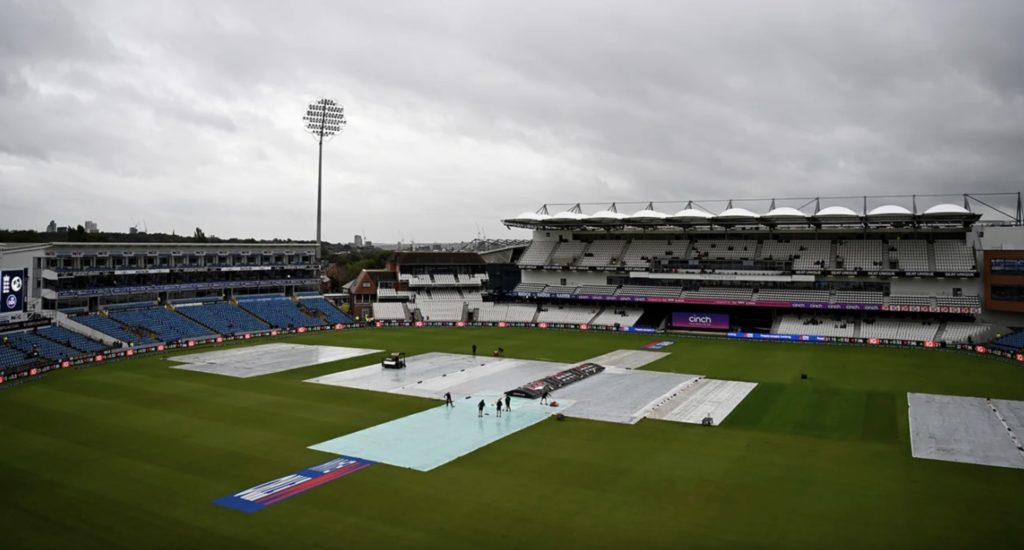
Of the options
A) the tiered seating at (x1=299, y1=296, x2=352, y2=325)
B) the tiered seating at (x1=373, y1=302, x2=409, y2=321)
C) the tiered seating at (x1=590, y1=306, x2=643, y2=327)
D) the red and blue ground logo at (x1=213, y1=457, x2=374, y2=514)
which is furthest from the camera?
the tiered seating at (x1=373, y1=302, x2=409, y2=321)

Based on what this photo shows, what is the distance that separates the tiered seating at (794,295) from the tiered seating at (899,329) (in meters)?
4.74

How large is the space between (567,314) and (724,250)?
20.1 metres

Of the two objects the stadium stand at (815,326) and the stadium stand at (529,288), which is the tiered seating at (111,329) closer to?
the stadium stand at (529,288)

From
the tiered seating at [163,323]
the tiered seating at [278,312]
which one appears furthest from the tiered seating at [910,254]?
the tiered seating at [163,323]

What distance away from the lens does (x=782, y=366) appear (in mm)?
47500

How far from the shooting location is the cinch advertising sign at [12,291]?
37656mm

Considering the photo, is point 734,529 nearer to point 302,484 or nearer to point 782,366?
point 302,484

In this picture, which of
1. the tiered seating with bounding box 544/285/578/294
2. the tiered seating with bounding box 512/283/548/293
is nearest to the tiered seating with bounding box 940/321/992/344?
the tiered seating with bounding box 544/285/578/294

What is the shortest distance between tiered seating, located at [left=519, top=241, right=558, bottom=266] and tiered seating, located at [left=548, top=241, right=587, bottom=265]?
37.1 inches

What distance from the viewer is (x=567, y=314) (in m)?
78.6

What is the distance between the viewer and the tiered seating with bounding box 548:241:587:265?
8564 centimetres

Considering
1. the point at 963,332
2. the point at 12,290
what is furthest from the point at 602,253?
the point at 12,290

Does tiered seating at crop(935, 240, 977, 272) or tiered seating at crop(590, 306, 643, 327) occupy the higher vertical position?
tiered seating at crop(935, 240, 977, 272)

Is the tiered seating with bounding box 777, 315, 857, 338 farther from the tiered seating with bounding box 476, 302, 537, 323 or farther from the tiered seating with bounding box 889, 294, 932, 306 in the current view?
the tiered seating with bounding box 476, 302, 537, 323
